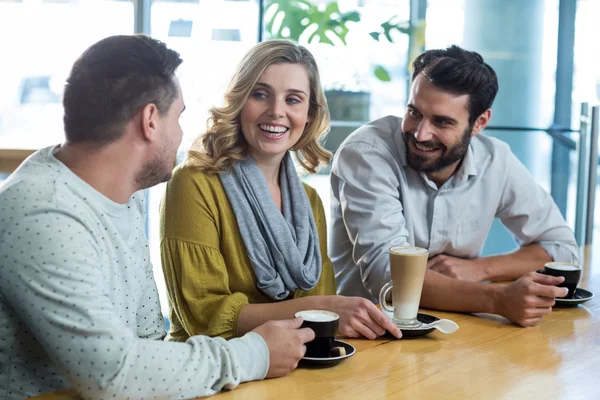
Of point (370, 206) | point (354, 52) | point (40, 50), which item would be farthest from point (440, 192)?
point (40, 50)

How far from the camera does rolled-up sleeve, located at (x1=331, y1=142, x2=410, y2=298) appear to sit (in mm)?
2018

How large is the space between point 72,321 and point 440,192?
138cm

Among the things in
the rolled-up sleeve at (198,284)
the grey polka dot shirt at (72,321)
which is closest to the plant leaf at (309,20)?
the rolled-up sleeve at (198,284)

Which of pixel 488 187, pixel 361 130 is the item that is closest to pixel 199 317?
pixel 361 130

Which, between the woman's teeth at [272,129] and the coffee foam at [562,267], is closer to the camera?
the coffee foam at [562,267]

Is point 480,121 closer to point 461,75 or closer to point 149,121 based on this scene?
point 461,75

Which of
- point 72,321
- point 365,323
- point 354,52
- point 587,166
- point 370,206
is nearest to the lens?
point 72,321

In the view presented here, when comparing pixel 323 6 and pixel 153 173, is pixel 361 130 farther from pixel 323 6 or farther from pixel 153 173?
pixel 323 6

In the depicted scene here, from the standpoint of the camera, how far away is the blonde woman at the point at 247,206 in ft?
5.96

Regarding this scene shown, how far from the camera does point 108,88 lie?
127 cm

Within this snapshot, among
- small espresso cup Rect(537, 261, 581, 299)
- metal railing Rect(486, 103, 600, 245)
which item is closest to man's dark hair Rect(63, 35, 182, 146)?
small espresso cup Rect(537, 261, 581, 299)

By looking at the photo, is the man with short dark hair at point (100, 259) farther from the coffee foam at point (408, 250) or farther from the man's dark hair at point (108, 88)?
the coffee foam at point (408, 250)

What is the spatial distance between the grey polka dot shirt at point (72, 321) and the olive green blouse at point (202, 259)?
1.55ft

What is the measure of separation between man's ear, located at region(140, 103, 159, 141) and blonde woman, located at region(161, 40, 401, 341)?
1.73 feet
